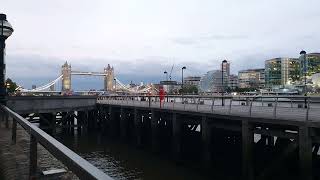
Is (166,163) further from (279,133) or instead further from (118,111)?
(118,111)

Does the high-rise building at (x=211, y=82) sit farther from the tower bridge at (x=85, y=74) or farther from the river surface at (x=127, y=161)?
the river surface at (x=127, y=161)

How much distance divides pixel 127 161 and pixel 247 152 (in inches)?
394

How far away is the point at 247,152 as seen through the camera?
16.2m

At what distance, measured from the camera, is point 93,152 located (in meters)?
28.2

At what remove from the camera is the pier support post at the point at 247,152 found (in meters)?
16.0

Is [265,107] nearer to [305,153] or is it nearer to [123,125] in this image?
[305,153]

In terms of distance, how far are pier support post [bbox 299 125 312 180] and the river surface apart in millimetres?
6224

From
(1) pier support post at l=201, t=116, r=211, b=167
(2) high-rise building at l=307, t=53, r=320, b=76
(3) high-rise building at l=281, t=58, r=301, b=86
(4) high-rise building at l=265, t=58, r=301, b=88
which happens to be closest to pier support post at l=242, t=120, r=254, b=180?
(1) pier support post at l=201, t=116, r=211, b=167

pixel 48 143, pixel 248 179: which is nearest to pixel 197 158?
pixel 248 179

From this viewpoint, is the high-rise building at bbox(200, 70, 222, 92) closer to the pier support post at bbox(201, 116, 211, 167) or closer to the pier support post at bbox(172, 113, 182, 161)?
the pier support post at bbox(172, 113, 182, 161)

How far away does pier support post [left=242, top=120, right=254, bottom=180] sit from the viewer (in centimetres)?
1603

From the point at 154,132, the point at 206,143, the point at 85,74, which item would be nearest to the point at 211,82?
the point at 85,74

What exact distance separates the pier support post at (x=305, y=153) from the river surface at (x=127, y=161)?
20.4 feet

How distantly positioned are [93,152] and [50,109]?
9594 mm
